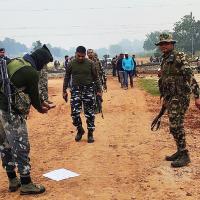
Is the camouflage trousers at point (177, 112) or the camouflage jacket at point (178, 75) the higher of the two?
the camouflage jacket at point (178, 75)

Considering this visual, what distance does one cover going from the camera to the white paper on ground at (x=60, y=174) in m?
7.74

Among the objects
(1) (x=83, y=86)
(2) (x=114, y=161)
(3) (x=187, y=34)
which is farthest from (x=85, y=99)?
(3) (x=187, y=34)

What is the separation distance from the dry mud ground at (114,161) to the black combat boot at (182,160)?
11 centimetres

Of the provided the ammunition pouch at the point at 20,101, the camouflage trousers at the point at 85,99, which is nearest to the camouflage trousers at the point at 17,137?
the ammunition pouch at the point at 20,101

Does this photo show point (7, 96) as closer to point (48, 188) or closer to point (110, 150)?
point (48, 188)

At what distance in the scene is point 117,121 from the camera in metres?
13.4

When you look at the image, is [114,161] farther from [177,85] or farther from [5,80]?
→ [5,80]

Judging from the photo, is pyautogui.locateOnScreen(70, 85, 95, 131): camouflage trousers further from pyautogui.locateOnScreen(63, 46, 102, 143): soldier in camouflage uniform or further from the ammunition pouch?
the ammunition pouch

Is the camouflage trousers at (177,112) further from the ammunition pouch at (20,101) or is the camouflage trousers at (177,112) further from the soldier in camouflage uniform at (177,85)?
the ammunition pouch at (20,101)

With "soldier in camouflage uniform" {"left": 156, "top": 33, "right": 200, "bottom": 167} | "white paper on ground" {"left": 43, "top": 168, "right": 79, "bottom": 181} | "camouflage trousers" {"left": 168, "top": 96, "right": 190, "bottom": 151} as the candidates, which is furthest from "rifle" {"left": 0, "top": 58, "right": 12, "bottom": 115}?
"camouflage trousers" {"left": 168, "top": 96, "right": 190, "bottom": 151}

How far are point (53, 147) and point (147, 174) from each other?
2.98m

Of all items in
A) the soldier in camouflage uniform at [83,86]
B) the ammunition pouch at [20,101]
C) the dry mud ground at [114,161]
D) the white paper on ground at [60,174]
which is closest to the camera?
the ammunition pouch at [20,101]

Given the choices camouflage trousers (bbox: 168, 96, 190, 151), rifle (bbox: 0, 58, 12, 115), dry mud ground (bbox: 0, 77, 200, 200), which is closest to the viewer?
rifle (bbox: 0, 58, 12, 115)

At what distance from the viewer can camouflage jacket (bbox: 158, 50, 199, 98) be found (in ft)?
25.9
